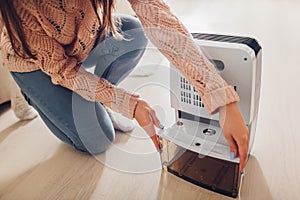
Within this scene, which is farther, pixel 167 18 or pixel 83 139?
pixel 83 139

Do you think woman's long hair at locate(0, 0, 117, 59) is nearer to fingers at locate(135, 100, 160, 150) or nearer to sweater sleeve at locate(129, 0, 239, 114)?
sweater sleeve at locate(129, 0, 239, 114)

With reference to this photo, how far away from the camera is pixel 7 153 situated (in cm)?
106

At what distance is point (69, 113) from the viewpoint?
3.08 ft

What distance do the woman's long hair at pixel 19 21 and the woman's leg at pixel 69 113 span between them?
0.34ft

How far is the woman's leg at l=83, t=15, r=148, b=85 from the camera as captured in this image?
1023 millimetres

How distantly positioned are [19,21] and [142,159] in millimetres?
488

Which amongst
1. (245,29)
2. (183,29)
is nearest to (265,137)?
(183,29)

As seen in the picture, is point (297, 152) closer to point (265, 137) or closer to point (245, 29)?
point (265, 137)

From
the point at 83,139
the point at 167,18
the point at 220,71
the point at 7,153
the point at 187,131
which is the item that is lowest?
the point at 7,153

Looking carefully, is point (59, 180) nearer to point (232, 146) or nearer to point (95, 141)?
point (95, 141)

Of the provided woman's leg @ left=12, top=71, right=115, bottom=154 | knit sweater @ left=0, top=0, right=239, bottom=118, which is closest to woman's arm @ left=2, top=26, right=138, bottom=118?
knit sweater @ left=0, top=0, right=239, bottom=118

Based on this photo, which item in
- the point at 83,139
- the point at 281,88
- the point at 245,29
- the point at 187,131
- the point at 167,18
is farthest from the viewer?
the point at 245,29

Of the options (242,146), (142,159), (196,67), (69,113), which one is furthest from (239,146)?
(69,113)

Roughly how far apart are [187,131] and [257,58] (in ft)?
0.78
